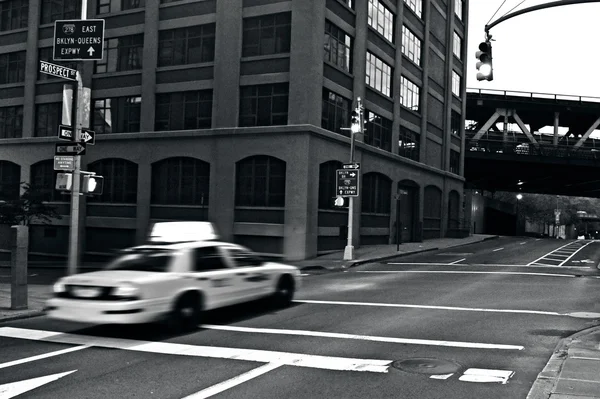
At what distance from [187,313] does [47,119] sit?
3063 centimetres

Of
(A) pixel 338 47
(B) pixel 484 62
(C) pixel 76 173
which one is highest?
(A) pixel 338 47

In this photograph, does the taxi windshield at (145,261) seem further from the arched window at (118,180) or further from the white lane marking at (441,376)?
the arched window at (118,180)

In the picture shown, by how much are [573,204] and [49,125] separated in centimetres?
10782

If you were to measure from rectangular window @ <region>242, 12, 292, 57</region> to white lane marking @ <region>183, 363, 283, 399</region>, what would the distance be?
77.0 feet

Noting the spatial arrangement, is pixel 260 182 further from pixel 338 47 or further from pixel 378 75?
pixel 378 75

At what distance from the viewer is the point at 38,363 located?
331 inches

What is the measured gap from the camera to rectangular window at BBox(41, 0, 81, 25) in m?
36.1

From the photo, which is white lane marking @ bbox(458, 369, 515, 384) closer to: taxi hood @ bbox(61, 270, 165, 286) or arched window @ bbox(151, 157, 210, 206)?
taxi hood @ bbox(61, 270, 165, 286)

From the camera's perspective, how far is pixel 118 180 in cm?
3425

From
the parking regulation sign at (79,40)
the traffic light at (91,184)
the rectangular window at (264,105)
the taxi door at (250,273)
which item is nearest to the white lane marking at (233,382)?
the taxi door at (250,273)

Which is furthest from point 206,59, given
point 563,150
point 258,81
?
point 563,150

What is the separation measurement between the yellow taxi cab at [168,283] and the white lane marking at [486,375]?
196 inches

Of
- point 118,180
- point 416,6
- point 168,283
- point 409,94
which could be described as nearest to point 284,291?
point 168,283

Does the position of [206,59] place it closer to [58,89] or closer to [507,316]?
[58,89]
